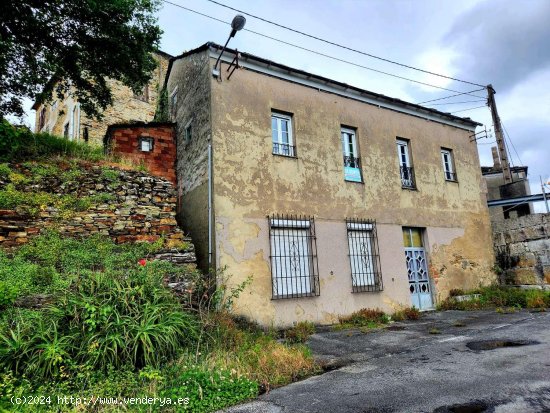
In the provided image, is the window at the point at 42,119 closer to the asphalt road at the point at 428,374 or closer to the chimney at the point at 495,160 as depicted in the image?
the asphalt road at the point at 428,374

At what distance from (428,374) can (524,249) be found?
31.5 feet

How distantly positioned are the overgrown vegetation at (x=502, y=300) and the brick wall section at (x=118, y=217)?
25.5 feet

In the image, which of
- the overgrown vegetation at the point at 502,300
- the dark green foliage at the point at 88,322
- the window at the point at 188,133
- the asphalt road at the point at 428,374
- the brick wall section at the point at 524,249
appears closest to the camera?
the asphalt road at the point at 428,374

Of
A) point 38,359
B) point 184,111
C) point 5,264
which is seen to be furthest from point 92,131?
point 38,359

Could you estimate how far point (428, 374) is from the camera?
181 inches

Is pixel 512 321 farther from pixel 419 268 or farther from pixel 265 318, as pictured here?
pixel 265 318

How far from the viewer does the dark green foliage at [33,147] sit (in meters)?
8.00

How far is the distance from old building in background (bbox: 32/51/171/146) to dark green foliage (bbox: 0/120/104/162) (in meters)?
6.83

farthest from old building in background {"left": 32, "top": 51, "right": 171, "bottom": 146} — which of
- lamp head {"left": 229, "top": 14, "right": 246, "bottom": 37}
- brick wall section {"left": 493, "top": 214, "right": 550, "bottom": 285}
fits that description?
brick wall section {"left": 493, "top": 214, "right": 550, "bottom": 285}

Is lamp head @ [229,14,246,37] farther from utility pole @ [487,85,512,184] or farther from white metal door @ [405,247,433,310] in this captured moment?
utility pole @ [487,85,512,184]

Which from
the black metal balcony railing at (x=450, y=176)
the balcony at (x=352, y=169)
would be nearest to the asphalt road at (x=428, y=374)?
the balcony at (x=352, y=169)

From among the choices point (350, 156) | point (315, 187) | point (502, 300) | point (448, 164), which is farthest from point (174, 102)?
point (502, 300)

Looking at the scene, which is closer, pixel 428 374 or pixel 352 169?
pixel 428 374

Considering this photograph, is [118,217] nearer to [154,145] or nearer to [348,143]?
[154,145]
